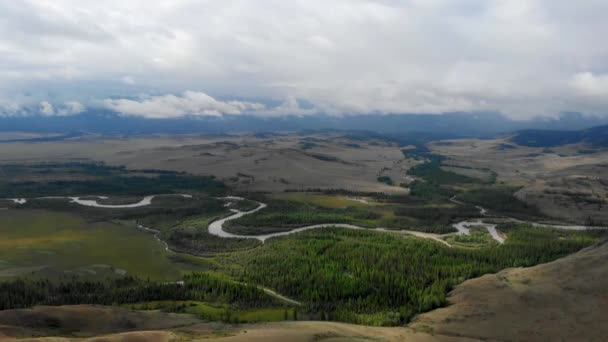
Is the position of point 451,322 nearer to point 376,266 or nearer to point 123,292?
point 376,266

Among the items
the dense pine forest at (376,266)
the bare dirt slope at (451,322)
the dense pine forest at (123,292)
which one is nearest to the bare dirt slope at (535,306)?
the bare dirt slope at (451,322)

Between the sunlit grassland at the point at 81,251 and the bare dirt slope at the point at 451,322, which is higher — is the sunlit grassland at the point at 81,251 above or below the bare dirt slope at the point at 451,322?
below

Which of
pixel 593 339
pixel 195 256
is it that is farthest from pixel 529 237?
pixel 195 256

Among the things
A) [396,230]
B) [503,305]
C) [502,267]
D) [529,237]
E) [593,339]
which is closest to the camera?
[593,339]

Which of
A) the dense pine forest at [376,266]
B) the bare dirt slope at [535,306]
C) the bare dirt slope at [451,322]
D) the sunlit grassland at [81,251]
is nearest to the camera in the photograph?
the bare dirt slope at [451,322]

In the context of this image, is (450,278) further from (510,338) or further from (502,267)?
(510,338)

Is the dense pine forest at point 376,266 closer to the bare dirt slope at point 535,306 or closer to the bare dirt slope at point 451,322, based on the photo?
the bare dirt slope at point 535,306
